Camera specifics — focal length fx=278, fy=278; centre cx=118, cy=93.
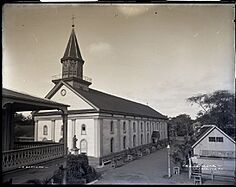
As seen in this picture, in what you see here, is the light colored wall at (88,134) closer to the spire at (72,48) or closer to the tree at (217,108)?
the spire at (72,48)

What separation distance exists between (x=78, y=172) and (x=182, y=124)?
0.82 meters

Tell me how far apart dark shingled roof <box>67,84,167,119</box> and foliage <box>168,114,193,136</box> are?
0.26ft

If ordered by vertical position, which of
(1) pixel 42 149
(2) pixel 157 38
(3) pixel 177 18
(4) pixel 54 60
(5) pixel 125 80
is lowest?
(1) pixel 42 149

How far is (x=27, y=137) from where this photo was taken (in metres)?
1.97

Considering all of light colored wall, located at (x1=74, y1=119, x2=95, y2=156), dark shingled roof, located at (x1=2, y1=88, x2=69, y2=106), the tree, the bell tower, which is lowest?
light colored wall, located at (x1=74, y1=119, x2=95, y2=156)

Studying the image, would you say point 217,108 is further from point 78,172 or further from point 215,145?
point 78,172

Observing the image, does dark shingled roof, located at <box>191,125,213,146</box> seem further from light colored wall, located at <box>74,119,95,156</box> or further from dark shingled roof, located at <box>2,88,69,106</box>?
dark shingled roof, located at <box>2,88,69,106</box>

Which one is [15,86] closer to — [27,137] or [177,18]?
[27,137]

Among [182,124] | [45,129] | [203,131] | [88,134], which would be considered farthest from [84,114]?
[203,131]

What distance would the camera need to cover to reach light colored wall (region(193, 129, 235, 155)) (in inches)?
75.1

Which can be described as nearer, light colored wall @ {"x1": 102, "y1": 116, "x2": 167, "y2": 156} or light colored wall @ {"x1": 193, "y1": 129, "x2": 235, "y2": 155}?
light colored wall @ {"x1": 193, "y1": 129, "x2": 235, "y2": 155}

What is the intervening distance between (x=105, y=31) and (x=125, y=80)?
382 mm

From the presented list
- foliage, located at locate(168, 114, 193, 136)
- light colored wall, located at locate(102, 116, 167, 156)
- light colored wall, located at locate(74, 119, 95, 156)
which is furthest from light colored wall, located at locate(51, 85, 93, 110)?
foliage, located at locate(168, 114, 193, 136)

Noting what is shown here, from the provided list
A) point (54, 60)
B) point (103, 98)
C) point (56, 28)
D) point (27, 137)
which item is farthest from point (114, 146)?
point (56, 28)
